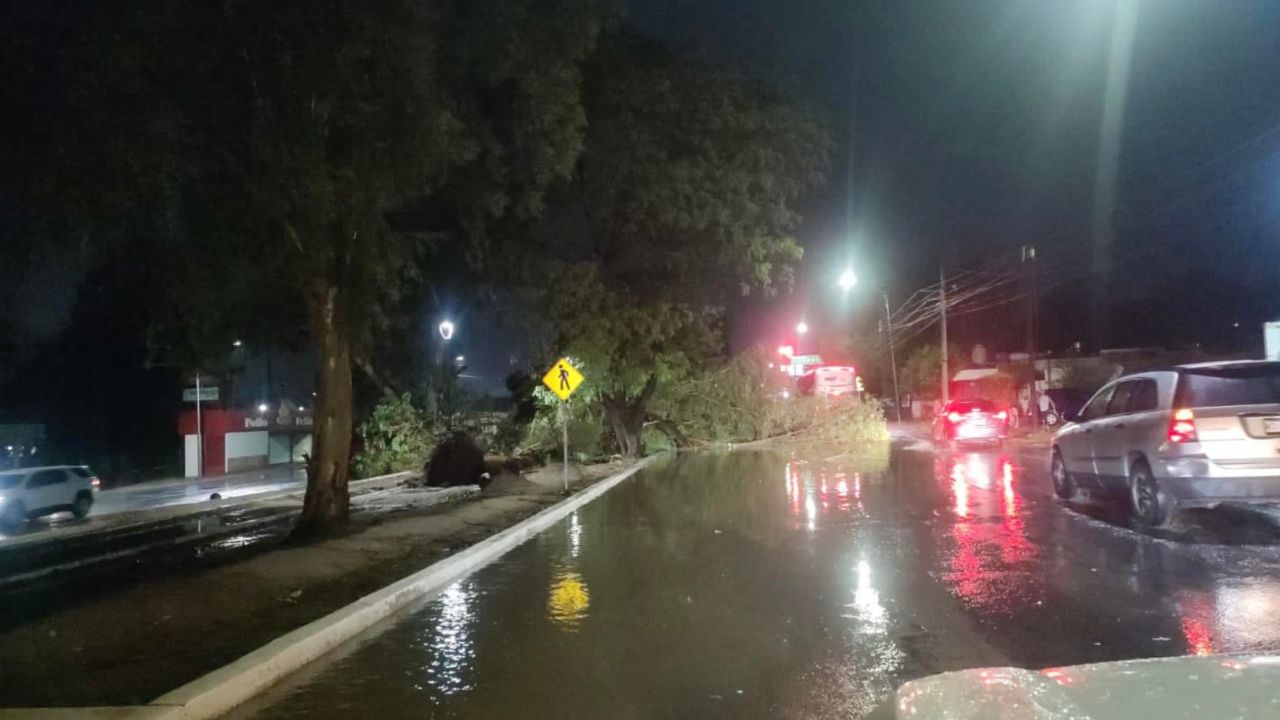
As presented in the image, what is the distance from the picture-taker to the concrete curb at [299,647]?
20.7 feet

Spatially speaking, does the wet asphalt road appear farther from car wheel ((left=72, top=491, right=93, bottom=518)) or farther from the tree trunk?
car wheel ((left=72, top=491, right=93, bottom=518))

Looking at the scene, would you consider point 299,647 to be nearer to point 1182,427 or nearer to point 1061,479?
point 1182,427

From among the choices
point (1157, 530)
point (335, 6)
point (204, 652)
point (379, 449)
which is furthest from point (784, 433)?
point (204, 652)

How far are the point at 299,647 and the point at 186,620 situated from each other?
1586 millimetres

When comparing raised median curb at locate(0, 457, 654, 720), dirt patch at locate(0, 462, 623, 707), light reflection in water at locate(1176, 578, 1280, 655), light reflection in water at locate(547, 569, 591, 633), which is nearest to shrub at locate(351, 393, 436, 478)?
dirt patch at locate(0, 462, 623, 707)

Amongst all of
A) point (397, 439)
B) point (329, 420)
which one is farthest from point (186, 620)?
point (397, 439)

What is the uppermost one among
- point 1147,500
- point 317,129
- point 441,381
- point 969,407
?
point 317,129

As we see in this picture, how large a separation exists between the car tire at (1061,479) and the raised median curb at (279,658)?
8.60m

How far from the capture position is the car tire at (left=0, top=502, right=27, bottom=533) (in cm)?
2584

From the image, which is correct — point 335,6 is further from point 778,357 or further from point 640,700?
point 778,357

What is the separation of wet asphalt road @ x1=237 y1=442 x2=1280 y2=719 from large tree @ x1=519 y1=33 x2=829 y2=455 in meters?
11.5

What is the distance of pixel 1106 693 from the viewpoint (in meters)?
3.94

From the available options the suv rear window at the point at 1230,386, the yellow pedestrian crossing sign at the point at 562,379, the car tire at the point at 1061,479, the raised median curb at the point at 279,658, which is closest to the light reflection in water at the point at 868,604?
the raised median curb at the point at 279,658

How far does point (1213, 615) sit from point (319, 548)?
930cm
